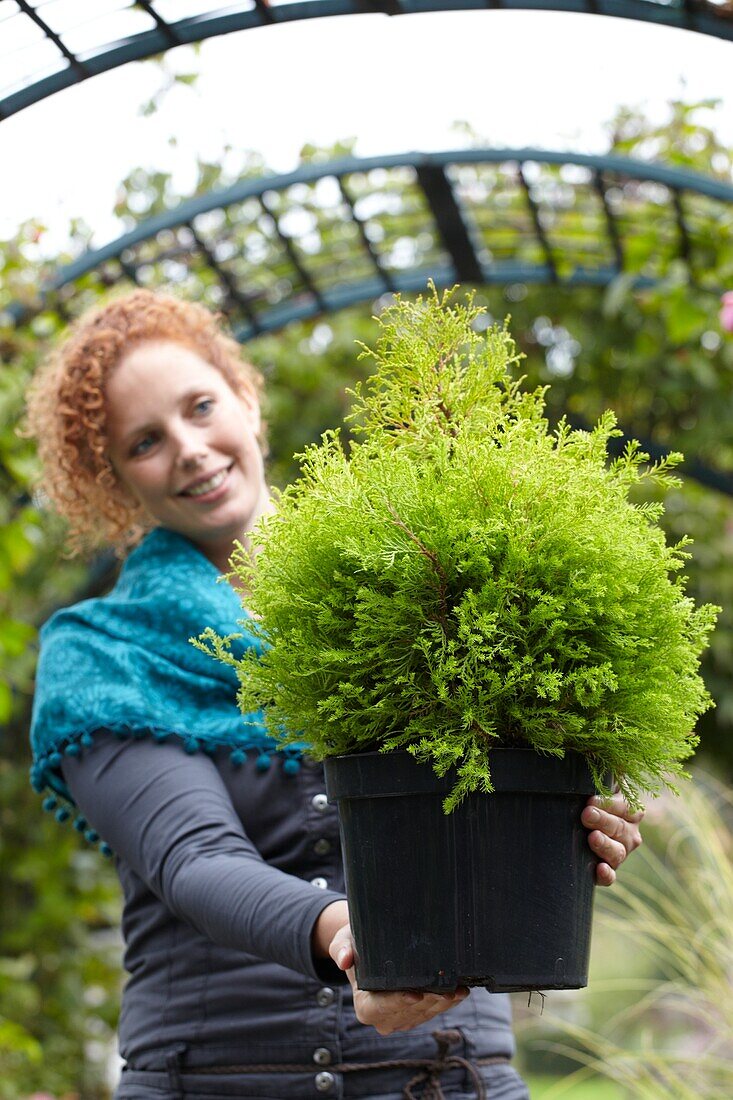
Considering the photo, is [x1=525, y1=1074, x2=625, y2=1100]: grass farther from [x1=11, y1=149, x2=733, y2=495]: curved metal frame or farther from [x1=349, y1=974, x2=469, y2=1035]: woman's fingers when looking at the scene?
[x1=349, y1=974, x2=469, y2=1035]: woman's fingers

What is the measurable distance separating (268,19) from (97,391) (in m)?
1.03

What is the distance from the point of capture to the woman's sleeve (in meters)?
1.22

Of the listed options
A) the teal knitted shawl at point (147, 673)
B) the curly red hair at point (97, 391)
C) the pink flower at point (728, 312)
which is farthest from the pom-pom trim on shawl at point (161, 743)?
A: the pink flower at point (728, 312)

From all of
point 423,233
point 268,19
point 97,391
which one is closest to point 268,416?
point 423,233

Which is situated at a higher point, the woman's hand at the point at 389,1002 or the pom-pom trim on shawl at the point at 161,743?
the pom-pom trim on shawl at the point at 161,743

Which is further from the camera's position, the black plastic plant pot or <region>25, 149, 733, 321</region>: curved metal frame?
<region>25, 149, 733, 321</region>: curved metal frame

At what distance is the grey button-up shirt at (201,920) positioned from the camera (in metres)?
1.38

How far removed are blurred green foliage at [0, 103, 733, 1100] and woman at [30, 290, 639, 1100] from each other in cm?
159

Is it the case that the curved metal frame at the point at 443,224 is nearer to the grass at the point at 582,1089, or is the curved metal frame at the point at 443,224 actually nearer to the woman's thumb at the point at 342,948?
the woman's thumb at the point at 342,948

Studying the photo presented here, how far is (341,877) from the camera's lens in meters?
1.53

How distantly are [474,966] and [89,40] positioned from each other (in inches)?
75.9

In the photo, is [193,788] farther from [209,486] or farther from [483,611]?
[483,611]

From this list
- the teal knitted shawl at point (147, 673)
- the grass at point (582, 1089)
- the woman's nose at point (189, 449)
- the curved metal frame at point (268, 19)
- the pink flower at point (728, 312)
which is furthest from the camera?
the grass at point (582, 1089)

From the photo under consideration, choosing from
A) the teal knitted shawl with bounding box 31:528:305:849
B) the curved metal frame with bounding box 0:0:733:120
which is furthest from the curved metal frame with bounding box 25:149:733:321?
the teal knitted shawl with bounding box 31:528:305:849
